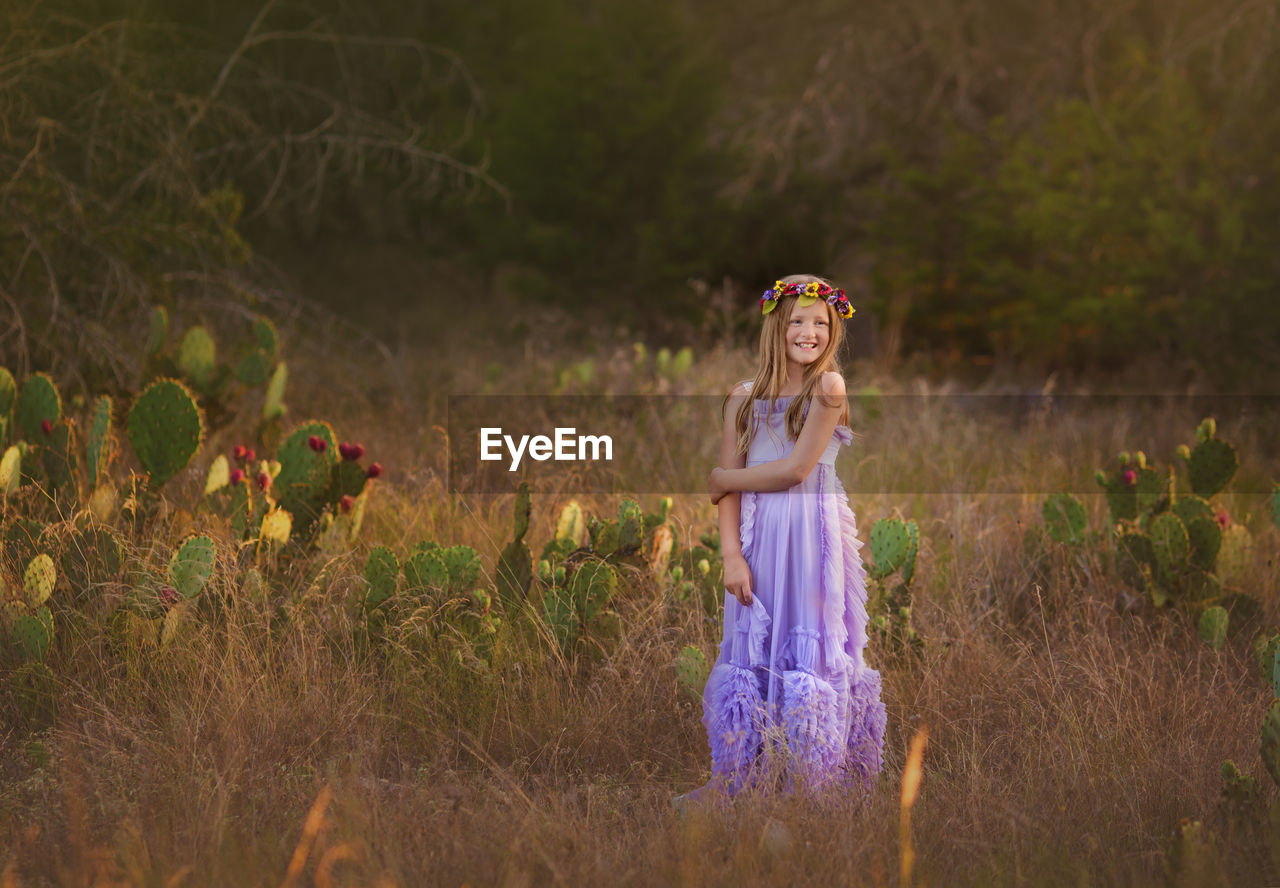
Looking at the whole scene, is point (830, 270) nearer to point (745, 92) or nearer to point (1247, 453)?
point (745, 92)

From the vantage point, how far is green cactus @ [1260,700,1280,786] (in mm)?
2598

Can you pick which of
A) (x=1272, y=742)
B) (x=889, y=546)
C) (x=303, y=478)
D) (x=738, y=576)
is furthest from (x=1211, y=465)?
(x=303, y=478)

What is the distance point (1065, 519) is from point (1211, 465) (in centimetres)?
64

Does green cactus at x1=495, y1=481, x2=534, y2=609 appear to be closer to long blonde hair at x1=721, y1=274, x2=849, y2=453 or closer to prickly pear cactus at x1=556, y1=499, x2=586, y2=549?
prickly pear cactus at x1=556, y1=499, x2=586, y2=549

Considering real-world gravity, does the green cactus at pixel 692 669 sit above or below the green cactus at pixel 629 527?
below

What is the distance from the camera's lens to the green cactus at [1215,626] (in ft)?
12.5

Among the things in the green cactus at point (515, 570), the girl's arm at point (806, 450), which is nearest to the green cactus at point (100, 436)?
the green cactus at point (515, 570)

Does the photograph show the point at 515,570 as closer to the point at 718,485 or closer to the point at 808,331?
the point at 718,485

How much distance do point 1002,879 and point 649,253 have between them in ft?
29.8

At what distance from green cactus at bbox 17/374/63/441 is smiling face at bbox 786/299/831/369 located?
3292 mm

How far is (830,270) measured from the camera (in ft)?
39.4

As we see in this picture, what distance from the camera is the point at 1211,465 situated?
4.58 m

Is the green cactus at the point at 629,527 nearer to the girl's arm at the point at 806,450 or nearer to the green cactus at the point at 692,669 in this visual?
the green cactus at the point at 692,669

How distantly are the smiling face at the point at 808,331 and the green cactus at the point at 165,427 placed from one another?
8.28 ft
